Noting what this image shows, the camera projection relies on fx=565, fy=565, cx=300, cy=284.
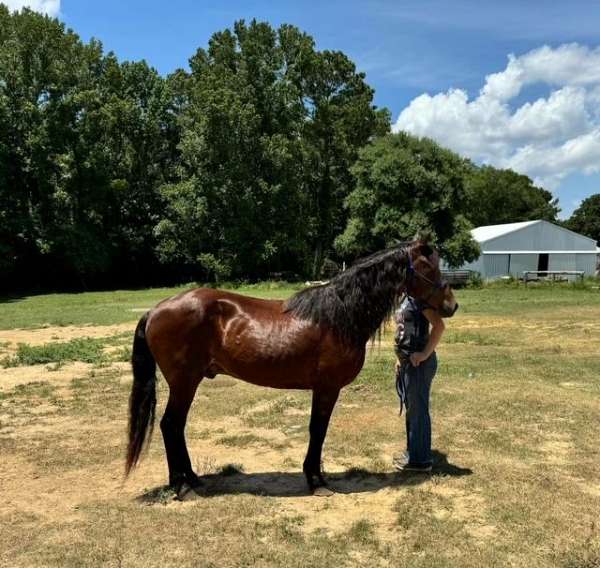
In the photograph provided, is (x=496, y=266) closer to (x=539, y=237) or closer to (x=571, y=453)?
(x=539, y=237)

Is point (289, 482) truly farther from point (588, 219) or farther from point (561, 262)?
point (588, 219)

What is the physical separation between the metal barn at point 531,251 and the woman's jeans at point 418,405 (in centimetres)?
3598

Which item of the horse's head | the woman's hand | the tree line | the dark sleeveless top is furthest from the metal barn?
the horse's head

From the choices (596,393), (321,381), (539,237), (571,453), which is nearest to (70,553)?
(321,381)

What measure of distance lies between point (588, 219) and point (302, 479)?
258ft

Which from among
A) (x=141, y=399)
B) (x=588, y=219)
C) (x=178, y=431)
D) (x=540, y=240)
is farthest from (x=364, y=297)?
(x=588, y=219)

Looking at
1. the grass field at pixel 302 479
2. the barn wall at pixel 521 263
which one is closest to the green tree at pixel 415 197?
the barn wall at pixel 521 263

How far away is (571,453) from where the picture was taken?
570cm

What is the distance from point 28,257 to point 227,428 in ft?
117

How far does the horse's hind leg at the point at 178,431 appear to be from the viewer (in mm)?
4887

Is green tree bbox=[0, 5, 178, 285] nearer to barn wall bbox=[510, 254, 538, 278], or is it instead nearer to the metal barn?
the metal barn

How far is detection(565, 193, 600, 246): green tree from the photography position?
237ft

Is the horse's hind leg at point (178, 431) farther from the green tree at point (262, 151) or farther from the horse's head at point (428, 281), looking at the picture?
the green tree at point (262, 151)

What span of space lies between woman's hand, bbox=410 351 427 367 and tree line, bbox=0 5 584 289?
28623mm
